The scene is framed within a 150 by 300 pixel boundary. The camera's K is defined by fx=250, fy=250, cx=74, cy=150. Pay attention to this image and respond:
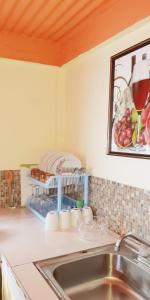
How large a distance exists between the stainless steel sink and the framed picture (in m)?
0.52

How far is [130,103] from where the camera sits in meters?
1.35

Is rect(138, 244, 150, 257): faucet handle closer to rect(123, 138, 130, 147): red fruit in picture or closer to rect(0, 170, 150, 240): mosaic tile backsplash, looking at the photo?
rect(0, 170, 150, 240): mosaic tile backsplash

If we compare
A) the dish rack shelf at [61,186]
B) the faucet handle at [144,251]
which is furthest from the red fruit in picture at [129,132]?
the faucet handle at [144,251]

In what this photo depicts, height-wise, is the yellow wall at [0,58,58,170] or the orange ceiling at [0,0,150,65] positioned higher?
the orange ceiling at [0,0,150,65]

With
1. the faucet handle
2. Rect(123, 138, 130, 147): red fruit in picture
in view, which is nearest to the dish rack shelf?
Rect(123, 138, 130, 147): red fruit in picture

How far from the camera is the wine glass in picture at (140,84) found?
1.25 meters

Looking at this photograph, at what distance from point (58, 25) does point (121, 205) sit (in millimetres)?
1255

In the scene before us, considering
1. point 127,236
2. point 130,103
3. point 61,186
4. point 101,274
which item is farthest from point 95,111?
point 101,274

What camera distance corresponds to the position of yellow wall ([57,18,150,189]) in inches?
53.0

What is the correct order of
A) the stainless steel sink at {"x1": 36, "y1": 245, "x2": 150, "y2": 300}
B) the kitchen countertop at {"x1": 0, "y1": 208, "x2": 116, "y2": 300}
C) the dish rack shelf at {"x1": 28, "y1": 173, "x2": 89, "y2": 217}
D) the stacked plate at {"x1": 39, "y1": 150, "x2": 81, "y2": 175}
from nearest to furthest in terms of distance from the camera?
1. the kitchen countertop at {"x1": 0, "y1": 208, "x2": 116, "y2": 300}
2. the stainless steel sink at {"x1": 36, "y1": 245, "x2": 150, "y2": 300}
3. the dish rack shelf at {"x1": 28, "y1": 173, "x2": 89, "y2": 217}
4. the stacked plate at {"x1": 39, "y1": 150, "x2": 81, "y2": 175}

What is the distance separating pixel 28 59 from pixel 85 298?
1630mm

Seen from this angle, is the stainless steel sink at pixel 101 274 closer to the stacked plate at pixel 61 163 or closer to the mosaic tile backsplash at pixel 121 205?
the mosaic tile backsplash at pixel 121 205

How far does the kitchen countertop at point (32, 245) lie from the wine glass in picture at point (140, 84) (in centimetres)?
67

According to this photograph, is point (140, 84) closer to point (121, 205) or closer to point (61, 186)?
point (121, 205)
